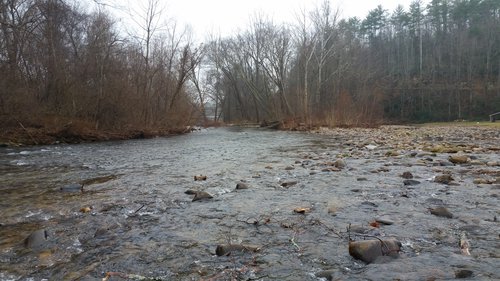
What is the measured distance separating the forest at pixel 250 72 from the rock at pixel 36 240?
287 inches

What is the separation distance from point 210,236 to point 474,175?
15.8ft

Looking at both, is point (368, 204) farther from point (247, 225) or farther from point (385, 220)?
point (247, 225)

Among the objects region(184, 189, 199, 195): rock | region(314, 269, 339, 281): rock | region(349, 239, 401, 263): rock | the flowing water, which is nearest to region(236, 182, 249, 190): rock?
the flowing water

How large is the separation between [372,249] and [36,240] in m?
2.90

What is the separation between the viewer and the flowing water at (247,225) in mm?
2447

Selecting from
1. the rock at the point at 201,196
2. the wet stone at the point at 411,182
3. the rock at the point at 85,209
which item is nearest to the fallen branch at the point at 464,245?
the wet stone at the point at 411,182

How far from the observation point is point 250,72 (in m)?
44.8

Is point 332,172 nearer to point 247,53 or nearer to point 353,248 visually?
point 353,248

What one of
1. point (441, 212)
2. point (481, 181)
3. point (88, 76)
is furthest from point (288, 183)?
point (88, 76)

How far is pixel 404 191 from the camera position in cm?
473

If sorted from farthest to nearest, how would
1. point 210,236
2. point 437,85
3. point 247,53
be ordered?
point 437,85 → point 247,53 → point 210,236

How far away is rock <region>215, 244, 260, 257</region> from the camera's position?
273 cm

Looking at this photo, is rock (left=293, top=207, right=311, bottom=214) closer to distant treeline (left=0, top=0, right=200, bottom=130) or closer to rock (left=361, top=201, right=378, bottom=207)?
rock (left=361, top=201, right=378, bottom=207)

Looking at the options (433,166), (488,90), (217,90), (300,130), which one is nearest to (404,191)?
(433,166)
